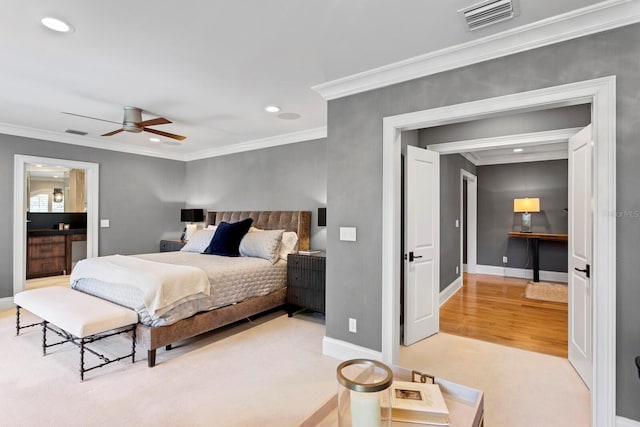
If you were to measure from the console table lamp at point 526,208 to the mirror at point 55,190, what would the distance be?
999 cm

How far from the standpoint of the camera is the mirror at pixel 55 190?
8.41m

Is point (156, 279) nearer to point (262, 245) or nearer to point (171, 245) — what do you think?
point (262, 245)

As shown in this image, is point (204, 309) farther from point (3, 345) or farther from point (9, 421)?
point (3, 345)

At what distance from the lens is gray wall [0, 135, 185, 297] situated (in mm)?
4523

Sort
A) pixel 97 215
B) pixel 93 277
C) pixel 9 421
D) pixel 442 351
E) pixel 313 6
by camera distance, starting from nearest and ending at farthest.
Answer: pixel 313 6
pixel 9 421
pixel 442 351
pixel 93 277
pixel 97 215

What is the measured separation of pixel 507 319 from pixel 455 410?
10.1 ft

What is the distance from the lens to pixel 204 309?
326cm

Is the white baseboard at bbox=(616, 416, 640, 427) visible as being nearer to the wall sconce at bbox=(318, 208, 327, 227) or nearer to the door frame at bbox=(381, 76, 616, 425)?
the door frame at bbox=(381, 76, 616, 425)

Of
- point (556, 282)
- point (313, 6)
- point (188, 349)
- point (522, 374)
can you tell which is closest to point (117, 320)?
point (188, 349)

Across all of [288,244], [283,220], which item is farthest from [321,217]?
[283,220]

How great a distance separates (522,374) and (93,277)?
4.11 meters

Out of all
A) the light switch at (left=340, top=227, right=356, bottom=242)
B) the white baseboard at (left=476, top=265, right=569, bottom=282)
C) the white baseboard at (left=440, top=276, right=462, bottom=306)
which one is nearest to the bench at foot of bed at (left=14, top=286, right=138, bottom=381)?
the light switch at (left=340, top=227, right=356, bottom=242)

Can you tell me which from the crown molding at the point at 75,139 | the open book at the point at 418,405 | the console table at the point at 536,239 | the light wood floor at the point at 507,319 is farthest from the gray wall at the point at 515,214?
the crown molding at the point at 75,139

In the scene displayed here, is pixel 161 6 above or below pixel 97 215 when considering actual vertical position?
above
